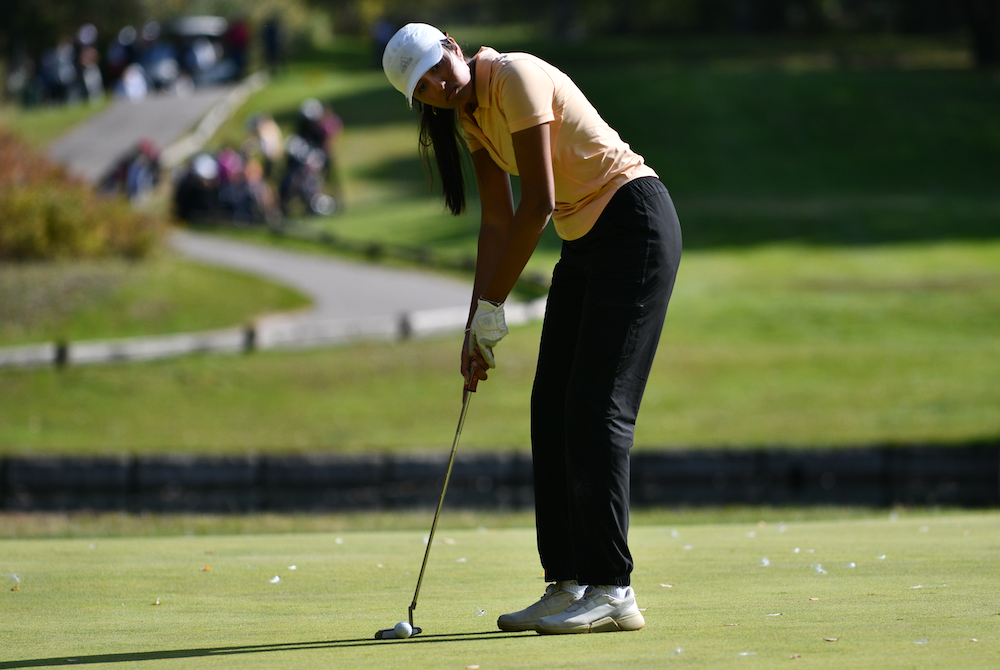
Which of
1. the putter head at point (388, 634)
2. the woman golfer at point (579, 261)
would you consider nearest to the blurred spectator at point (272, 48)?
the woman golfer at point (579, 261)

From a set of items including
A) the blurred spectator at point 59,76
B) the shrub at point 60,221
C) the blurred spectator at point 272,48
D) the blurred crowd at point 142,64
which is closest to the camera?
the shrub at point 60,221

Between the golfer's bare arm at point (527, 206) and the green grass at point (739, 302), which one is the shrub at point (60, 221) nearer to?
the green grass at point (739, 302)

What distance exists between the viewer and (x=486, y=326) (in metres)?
4.32

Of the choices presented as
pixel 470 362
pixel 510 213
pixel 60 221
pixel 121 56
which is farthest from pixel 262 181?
pixel 470 362

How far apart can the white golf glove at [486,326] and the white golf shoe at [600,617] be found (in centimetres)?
85

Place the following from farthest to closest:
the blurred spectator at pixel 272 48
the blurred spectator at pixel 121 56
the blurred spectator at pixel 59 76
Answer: the blurred spectator at pixel 121 56 → the blurred spectator at pixel 272 48 → the blurred spectator at pixel 59 76

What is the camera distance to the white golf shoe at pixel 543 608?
168 inches

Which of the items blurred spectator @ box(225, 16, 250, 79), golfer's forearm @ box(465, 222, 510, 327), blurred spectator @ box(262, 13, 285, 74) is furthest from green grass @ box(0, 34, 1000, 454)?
golfer's forearm @ box(465, 222, 510, 327)

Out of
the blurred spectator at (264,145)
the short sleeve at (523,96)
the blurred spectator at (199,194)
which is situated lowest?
the blurred spectator at (199,194)

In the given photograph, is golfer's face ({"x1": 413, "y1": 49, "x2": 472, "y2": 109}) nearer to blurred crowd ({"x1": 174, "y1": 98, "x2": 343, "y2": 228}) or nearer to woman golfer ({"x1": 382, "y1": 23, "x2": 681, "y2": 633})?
woman golfer ({"x1": 382, "y1": 23, "x2": 681, "y2": 633})

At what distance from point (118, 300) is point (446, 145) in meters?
13.0

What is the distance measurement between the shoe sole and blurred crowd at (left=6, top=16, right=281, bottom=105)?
42.9m

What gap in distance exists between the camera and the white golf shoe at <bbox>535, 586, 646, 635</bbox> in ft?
13.6

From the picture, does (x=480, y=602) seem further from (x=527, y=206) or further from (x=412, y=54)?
(x=412, y=54)
